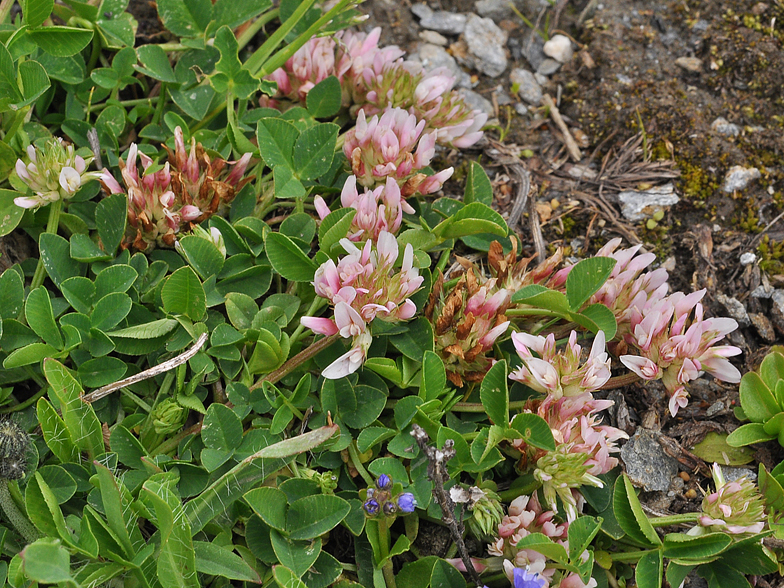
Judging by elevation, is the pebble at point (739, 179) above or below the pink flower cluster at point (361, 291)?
below

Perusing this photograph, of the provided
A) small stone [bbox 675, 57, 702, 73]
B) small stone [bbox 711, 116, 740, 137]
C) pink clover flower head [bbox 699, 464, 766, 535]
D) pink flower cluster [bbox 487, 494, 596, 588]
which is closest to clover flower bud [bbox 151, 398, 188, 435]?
pink flower cluster [bbox 487, 494, 596, 588]

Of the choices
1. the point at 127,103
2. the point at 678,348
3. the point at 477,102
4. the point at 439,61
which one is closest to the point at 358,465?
the point at 678,348

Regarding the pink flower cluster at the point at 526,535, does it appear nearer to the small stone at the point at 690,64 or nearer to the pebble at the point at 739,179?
the pebble at the point at 739,179

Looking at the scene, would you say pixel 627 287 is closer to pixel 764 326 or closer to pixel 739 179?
pixel 764 326

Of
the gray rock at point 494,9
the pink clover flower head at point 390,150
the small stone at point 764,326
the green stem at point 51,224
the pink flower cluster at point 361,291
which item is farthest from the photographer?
the gray rock at point 494,9

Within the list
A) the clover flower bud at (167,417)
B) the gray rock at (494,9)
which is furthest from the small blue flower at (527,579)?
the gray rock at (494,9)

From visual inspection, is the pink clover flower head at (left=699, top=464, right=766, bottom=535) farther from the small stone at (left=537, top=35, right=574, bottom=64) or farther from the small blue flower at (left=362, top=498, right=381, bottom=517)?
the small stone at (left=537, top=35, right=574, bottom=64)

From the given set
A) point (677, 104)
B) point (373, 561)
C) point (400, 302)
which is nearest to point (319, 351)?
point (400, 302)
